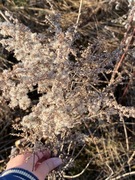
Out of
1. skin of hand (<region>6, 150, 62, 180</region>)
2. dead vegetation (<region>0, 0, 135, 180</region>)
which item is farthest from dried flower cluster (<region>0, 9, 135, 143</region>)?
skin of hand (<region>6, 150, 62, 180</region>)

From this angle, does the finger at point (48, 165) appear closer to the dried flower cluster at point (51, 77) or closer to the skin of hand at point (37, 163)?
the skin of hand at point (37, 163)

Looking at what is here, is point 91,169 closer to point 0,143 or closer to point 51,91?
point 0,143

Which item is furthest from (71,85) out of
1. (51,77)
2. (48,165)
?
(48,165)

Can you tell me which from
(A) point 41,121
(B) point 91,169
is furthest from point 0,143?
(A) point 41,121

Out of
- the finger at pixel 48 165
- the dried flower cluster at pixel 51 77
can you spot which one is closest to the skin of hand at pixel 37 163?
the finger at pixel 48 165

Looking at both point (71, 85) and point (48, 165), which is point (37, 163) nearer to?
point (48, 165)

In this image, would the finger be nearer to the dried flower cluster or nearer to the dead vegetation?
the dead vegetation
